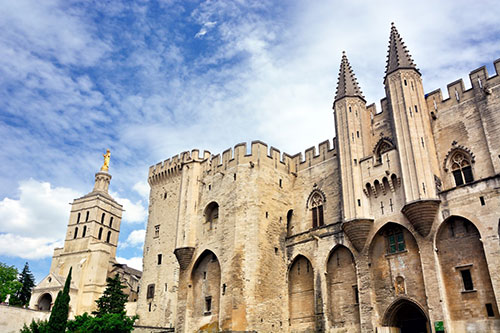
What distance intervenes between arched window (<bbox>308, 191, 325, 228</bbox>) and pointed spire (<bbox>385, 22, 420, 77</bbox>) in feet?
27.3

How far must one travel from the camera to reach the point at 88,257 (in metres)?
45.8

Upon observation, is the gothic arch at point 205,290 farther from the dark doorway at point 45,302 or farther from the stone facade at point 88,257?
the dark doorway at point 45,302

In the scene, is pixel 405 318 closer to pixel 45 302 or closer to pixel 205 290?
pixel 205 290

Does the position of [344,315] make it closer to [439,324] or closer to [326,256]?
[326,256]

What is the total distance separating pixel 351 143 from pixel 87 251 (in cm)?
3232

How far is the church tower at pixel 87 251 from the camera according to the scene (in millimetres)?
42906

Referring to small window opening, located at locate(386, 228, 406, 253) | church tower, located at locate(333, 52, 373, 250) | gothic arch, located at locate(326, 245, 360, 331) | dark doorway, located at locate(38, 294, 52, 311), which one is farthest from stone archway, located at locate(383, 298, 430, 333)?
dark doorway, located at locate(38, 294, 52, 311)

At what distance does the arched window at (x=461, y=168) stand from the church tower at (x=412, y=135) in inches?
33.9

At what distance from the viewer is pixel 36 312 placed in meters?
36.2

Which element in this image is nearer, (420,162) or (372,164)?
(420,162)

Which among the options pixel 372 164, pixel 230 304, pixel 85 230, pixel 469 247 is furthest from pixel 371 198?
pixel 85 230

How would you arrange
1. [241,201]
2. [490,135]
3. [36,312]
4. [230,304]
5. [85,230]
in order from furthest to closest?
1. [85,230]
2. [36,312]
3. [241,201]
4. [230,304]
5. [490,135]

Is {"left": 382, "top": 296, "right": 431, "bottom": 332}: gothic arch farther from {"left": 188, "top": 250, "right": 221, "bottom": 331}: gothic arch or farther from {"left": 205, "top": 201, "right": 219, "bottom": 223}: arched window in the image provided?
{"left": 205, "top": 201, "right": 219, "bottom": 223}: arched window

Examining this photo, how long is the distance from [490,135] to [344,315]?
1132cm
